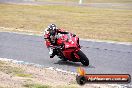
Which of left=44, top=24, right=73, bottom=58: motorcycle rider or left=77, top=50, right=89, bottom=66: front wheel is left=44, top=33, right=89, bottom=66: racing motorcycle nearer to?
left=77, top=50, right=89, bottom=66: front wheel

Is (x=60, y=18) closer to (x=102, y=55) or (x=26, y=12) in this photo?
(x=26, y=12)

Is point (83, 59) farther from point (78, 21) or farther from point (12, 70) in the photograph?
point (78, 21)

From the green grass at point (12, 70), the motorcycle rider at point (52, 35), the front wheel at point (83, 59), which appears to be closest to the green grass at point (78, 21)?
the motorcycle rider at point (52, 35)

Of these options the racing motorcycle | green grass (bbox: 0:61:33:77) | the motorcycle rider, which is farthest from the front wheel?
green grass (bbox: 0:61:33:77)

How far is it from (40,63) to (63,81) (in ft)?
10.9

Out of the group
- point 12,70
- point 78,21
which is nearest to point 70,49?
point 12,70

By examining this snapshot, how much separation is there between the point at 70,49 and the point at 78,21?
18012 millimetres

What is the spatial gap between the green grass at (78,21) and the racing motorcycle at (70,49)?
8.53 metres

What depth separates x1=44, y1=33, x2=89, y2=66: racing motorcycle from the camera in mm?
14373

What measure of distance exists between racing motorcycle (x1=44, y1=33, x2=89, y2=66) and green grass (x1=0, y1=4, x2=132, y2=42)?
336 inches

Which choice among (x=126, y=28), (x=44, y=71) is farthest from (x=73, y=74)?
(x=126, y=28)

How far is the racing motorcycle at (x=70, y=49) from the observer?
47.2ft

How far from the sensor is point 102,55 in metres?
16.9

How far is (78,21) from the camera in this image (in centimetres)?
3225
